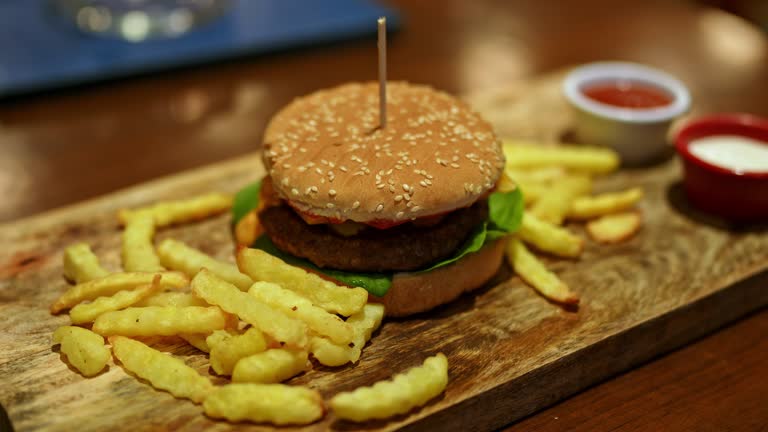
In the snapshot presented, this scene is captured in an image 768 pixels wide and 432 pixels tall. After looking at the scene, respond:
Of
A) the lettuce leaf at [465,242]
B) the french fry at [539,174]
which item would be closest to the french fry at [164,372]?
the lettuce leaf at [465,242]

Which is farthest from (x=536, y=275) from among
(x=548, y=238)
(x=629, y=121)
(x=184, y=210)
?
(x=184, y=210)

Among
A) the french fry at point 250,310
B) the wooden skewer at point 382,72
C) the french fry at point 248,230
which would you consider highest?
the wooden skewer at point 382,72

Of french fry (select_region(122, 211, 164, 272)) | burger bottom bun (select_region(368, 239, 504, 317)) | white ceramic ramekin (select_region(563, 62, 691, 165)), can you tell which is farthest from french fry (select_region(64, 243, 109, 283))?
white ceramic ramekin (select_region(563, 62, 691, 165))

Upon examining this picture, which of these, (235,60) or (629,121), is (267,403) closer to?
(629,121)

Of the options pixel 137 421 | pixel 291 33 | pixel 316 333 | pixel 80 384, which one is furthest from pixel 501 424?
pixel 291 33

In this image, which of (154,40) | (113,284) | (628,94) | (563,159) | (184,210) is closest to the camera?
(113,284)

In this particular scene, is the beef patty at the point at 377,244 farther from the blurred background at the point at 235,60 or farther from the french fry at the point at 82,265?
the blurred background at the point at 235,60
